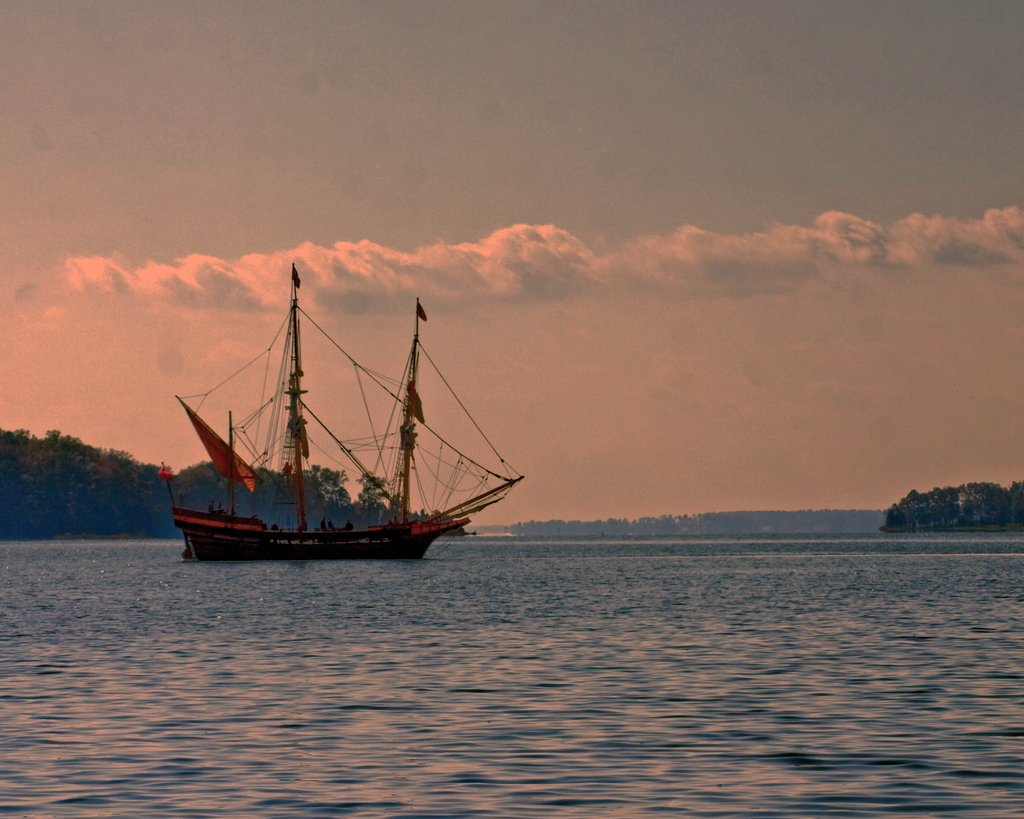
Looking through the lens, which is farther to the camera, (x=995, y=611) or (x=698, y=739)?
(x=995, y=611)

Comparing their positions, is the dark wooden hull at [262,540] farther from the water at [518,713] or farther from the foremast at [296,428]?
the water at [518,713]

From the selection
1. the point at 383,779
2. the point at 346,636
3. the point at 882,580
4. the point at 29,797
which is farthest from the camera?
the point at 882,580

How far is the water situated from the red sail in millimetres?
75212

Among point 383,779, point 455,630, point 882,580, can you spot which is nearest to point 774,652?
point 455,630

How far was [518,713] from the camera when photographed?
26.8 metres

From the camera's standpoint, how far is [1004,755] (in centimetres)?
2159

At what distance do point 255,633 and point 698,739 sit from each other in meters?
27.9

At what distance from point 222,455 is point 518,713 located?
4398 inches

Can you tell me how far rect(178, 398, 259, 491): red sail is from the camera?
132750mm

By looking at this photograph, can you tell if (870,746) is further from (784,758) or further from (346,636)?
(346,636)

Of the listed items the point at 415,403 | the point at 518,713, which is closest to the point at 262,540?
the point at 415,403

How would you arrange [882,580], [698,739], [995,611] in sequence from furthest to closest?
1. [882,580]
2. [995,611]
3. [698,739]

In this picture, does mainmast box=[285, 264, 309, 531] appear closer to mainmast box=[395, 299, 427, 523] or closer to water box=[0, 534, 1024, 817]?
mainmast box=[395, 299, 427, 523]

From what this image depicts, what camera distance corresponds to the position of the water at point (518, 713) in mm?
18781
